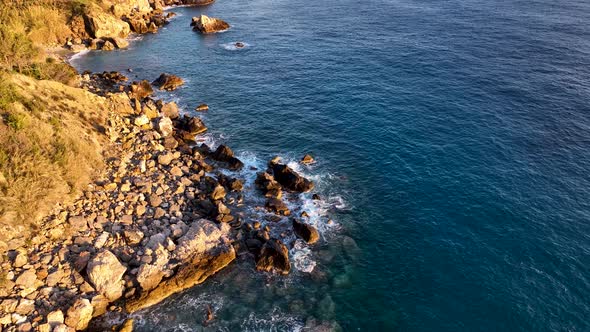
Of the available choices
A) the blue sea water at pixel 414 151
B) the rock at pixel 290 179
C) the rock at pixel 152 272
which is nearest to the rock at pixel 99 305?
the rock at pixel 152 272

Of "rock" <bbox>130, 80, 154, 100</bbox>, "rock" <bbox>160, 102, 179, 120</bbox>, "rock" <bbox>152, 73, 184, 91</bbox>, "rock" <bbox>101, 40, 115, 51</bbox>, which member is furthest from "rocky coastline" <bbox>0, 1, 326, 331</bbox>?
"rock" <bbox>101, 40, 115, 51</bbox>

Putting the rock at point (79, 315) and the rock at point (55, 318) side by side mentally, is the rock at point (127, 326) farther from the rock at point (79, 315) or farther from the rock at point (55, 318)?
the rock at point (55, 318)

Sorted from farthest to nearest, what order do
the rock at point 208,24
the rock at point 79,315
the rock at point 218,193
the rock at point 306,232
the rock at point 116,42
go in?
the rock at point 208,24, the rock at point 116,42, the rock at point 218,193, the rock at point 306,232, the rock at point 79,315

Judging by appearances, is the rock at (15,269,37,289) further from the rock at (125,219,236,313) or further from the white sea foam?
the white sea foam

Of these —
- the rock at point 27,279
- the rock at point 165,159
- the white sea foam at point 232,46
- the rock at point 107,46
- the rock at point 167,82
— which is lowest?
the rock at point 27,279

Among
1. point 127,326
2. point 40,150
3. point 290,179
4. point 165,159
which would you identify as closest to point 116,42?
point 165,159

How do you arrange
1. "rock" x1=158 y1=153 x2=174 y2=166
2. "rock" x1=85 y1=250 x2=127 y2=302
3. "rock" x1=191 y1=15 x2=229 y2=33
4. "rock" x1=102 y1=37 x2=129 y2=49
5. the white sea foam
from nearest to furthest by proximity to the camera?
"rock" x1=85 y1=250 x2=127 y2=302 → "rock" x1=158 y1=153 x2=174 y2=166 → "rock" x1=102 y1=37 x2=129 y2=49 → the white sea foam → "rock" x1=191 y1=15 x2=229 y2=33

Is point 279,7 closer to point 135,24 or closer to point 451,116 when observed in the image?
point 135,24
